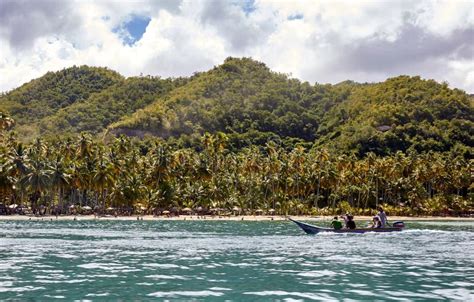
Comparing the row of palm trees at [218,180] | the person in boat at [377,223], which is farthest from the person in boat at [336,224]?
the row of palm trees at [218,180]

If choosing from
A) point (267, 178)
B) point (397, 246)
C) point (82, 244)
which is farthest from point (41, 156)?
point (397, 246)

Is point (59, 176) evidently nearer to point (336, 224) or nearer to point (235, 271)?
point (336, 224)

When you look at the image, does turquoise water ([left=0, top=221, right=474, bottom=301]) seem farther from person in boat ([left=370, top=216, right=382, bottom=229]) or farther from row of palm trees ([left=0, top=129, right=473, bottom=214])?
row of palm trees ([left=0, top=129, right=473, bottom=214])

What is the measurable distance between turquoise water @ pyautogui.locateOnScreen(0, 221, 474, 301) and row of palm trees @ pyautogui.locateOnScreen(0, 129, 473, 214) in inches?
2766

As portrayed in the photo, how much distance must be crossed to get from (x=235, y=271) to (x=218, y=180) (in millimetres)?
99878

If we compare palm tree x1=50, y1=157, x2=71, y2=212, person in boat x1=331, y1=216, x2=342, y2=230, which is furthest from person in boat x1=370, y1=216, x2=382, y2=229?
palm tree x1=50, y1=157, x2=71, y2=212

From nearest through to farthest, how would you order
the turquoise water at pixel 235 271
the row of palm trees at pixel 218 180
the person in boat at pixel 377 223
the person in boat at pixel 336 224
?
1. the turquoise water at pixel 235 271
2. the person in boat at pixel 336 224
3. the person in boat at pixel 377 223
4. the row of palm trees at pixel 218 180

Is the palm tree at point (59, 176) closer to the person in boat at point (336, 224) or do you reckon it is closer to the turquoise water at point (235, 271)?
the turquoise water at point (235, 271)

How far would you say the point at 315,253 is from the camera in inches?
1494

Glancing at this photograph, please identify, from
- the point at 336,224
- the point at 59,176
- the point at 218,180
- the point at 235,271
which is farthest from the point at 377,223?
the point at 218,180

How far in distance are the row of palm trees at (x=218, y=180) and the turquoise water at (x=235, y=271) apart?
70268 mm

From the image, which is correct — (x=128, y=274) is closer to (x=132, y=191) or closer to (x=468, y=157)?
(x=132, y=191)

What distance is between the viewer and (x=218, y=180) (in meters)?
128

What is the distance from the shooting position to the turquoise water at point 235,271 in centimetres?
2122
